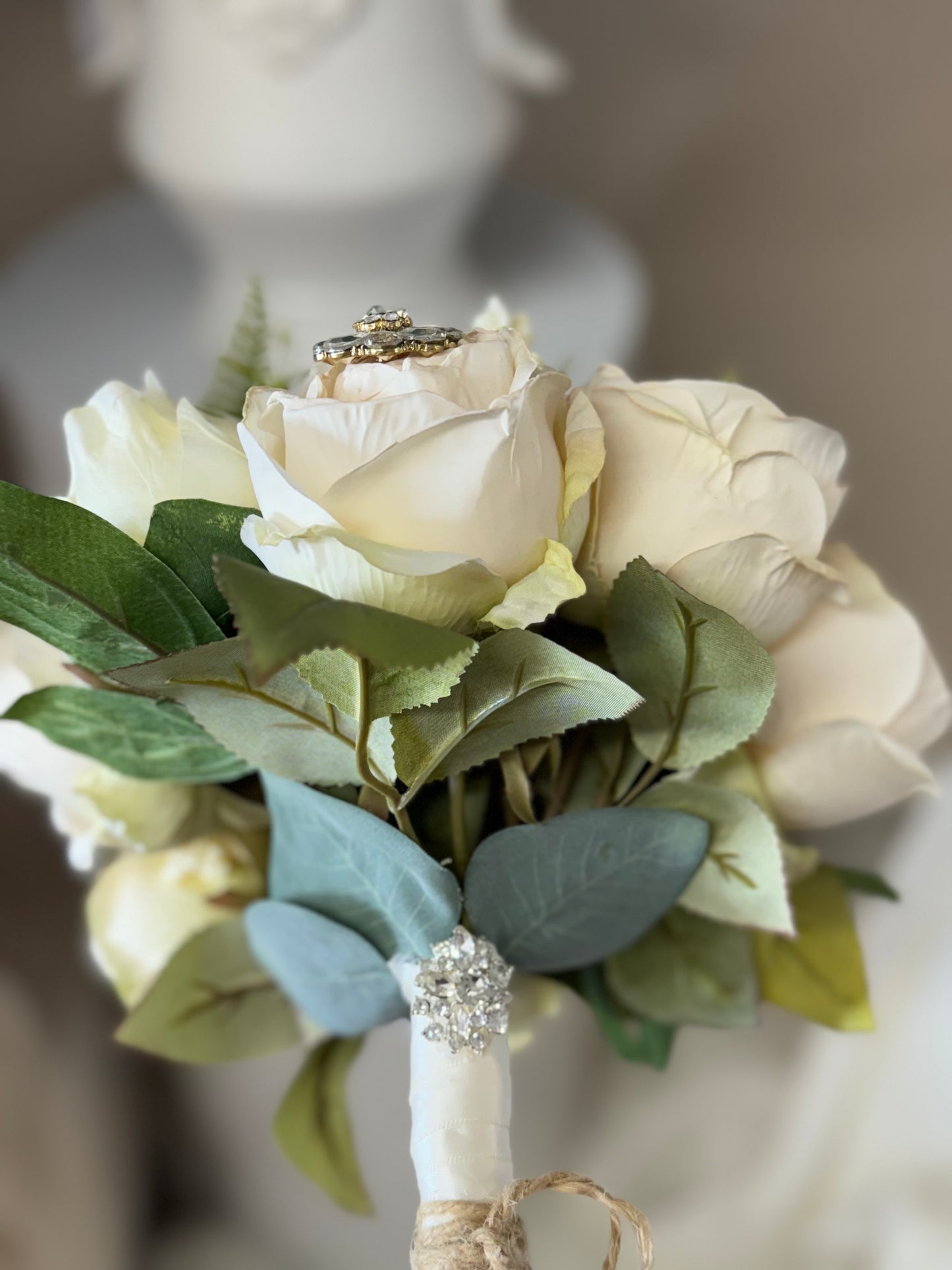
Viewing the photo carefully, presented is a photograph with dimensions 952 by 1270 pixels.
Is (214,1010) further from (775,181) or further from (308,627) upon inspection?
(775,181)

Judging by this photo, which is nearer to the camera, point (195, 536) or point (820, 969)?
point (195, 536)

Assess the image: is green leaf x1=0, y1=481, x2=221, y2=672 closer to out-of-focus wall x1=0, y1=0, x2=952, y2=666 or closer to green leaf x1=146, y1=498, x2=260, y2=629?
green leaf x1=146, y1=498, x2=260, y2=629

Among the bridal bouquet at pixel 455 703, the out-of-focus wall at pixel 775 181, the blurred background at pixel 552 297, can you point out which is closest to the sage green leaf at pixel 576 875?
the bridal bouquet at pixel 455 703

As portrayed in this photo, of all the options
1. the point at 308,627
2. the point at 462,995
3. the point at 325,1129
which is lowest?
the point at 325,1129

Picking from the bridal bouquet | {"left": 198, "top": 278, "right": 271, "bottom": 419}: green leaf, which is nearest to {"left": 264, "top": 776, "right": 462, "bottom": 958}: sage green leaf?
the bridal bouquet

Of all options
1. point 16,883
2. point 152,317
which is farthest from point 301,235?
point 16,883

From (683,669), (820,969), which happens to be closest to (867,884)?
(820,969)

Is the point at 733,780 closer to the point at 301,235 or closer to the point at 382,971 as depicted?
the point at 382,971

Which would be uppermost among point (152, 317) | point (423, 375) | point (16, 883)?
point (423, 375)
